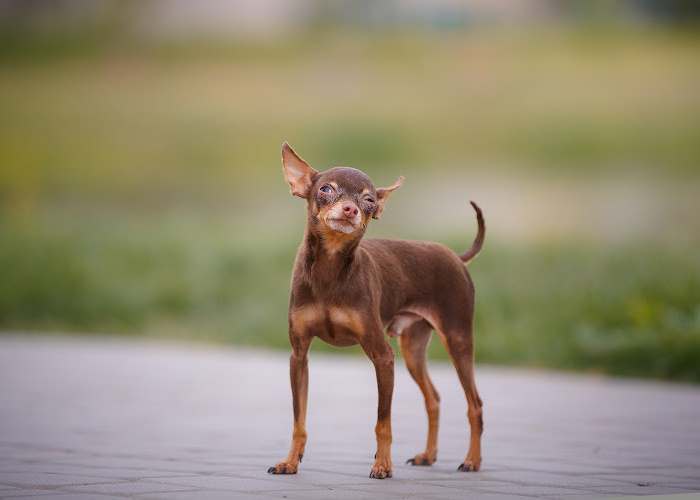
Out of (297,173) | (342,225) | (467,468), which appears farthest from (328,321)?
(467,468)

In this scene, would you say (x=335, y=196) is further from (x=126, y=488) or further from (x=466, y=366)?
(x=126, y=488)

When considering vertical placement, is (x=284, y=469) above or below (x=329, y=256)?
below

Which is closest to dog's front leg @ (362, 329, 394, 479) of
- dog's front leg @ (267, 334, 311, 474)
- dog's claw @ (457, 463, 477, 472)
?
dog's front leg @ (267, 334, 311, 474)

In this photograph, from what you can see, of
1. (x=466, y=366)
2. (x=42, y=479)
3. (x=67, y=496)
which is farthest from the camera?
(x=466, y=366)

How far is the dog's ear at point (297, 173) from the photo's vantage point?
5121mm

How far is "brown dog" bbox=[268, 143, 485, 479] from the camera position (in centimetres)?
499

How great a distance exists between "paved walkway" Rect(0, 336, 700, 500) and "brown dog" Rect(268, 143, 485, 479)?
1.10ft

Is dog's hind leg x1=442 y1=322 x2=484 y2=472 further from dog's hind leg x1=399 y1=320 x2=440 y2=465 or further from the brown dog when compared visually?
dog's hind leg x1=399 y1=320 x2=440 y2=465

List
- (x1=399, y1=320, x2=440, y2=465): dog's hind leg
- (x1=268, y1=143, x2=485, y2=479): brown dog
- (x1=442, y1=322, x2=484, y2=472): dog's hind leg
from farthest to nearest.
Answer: (x1=399, y1=320, x2=440, y2=465): dog's hind leg → (x1=442, y1=322, x2=484, y2=472): dog's hind leg → (x1=268, y1=143, x2=485, y2=479): brown dog

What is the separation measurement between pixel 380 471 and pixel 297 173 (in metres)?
1.40

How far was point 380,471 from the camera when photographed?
515cm

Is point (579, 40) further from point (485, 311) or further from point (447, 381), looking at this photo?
point (447, 381)

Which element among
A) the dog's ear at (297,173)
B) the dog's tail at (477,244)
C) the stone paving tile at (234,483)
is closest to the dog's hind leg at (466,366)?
the dog's tail at (477,244)

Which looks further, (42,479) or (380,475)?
(380,475)
